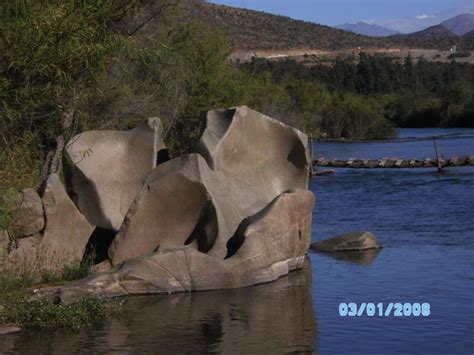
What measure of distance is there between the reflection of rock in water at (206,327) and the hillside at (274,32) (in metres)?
79.5

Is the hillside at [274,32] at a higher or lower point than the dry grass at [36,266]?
higher

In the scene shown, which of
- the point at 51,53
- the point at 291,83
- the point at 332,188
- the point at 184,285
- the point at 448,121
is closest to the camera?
the point at 51,53

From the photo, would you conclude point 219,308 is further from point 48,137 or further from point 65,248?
point 48,137

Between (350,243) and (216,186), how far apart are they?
15.2ft

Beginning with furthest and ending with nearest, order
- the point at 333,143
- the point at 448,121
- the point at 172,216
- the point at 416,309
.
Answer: the point at 448,121
the point at 333,143
the point at 172,216
the point at 416,309

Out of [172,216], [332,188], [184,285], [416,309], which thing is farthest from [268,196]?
[332,188]

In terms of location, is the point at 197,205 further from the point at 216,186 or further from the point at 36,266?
the point at 36,266

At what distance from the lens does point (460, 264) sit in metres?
19.9

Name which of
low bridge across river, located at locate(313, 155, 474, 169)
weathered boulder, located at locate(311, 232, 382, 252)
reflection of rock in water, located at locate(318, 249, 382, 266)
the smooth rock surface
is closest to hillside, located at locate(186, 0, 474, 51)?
low bridge across river, located at locate(313, 155, 474, 169)

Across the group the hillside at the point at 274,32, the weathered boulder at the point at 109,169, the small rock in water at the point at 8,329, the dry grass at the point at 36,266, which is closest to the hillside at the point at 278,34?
the hillside at the point at 274,32

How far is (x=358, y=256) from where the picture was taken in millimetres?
21188

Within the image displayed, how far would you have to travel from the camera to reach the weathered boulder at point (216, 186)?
1791cm

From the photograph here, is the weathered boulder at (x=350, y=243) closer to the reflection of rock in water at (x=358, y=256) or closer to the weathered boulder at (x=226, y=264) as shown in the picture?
the reflection of rock in water at (x=358, y=256)

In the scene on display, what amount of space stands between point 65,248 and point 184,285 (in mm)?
2278
